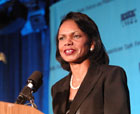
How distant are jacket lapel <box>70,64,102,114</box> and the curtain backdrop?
3.44m

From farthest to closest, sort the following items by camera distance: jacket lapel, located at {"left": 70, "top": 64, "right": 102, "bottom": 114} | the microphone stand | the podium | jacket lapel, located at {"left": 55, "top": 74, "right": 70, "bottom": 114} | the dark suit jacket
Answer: jacket lapel, located at {"left": 55, "top": 74, "right": 70, "bottom": 114} < jacket lapel, located at {"left": 70, "top": 64, "right": 102, "bottom": 114} < the dark suit jacket < the microphone stand < the podium

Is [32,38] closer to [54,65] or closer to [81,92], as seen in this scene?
[54,65]

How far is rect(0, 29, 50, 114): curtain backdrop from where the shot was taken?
5891mm

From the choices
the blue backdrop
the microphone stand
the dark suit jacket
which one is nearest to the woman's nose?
the dark suit jacket

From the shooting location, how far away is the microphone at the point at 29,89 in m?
2.02

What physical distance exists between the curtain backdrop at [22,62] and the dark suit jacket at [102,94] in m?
3.47

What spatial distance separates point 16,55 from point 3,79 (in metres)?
0.49

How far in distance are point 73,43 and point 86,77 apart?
0.85 ft

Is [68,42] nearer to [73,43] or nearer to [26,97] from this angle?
[73,43]

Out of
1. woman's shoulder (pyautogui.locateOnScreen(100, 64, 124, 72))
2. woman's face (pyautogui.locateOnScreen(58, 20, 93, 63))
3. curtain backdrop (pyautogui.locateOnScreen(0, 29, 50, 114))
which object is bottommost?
curtain backdrop (pyautogui.locateOnScreen(0, 29, 50, 114))

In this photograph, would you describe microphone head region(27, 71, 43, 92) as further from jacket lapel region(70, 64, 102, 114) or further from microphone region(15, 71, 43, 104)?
jacket lapel region(70, 64, 102, 114)

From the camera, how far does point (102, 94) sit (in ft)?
7.36

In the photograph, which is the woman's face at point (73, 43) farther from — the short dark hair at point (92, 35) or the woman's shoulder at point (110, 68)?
the woman's shoulder at point (110, 68)

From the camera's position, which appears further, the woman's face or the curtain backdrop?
the curtain backdrop
